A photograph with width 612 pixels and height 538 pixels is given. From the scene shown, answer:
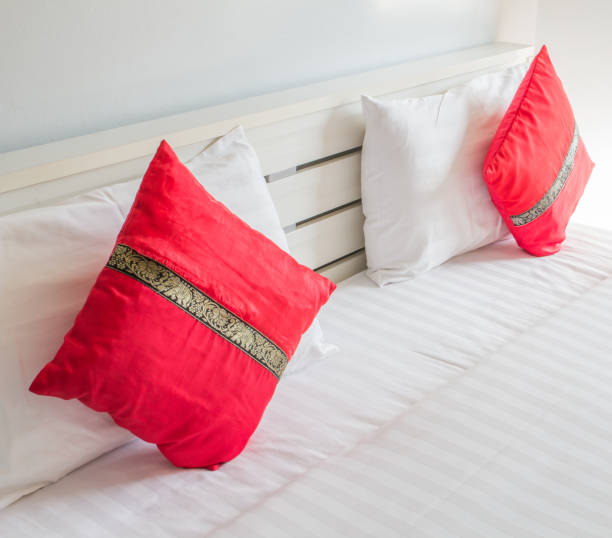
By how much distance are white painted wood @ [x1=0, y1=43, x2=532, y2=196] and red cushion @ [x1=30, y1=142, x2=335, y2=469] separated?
0.57 feet

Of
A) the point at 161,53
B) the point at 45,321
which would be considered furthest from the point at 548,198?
the point at 45,321

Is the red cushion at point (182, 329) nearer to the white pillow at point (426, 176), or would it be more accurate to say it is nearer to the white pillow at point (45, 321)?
the white pillow at point (45, 321)

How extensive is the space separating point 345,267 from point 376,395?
1.76 ft

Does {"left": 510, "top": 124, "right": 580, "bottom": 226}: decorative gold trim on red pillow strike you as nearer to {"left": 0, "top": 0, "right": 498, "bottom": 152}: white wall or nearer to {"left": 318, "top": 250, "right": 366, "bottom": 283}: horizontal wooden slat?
{"left": 318, "top": 250, "right": 366, "bottom": 283}: horizontal wooden slat

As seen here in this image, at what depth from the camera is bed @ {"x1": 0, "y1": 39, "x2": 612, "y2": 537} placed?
98 centimetres

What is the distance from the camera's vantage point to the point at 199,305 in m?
1.02

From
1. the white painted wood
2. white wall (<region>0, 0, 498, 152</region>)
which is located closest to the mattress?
the white painted wood

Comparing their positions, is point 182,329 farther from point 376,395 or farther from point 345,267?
point 345,267

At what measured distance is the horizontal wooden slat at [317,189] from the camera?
1.51m

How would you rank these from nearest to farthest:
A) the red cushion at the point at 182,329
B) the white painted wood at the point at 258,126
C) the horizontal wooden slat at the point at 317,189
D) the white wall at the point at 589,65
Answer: the red cushion at the point at 182,329 → the white painted wood at the point at 258,126 → the horizontal wooden slat at the point at 317,189 → the white wall at the point at 589,65

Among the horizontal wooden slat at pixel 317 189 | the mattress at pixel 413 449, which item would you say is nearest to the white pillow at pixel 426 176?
the horizontal wooden slat at pixel 317 189

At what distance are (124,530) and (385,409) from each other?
49 cm

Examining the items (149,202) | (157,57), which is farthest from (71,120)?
(149,202)

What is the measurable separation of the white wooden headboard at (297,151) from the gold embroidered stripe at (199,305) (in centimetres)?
24
